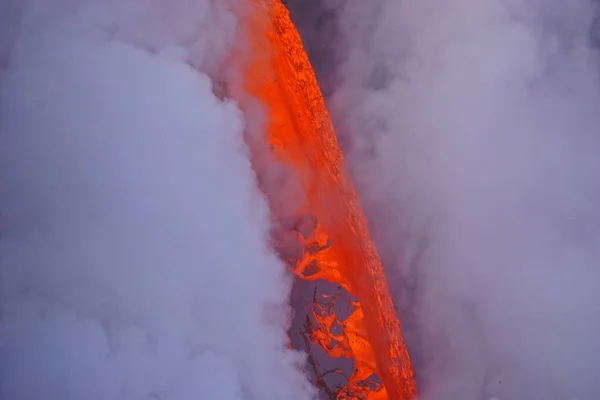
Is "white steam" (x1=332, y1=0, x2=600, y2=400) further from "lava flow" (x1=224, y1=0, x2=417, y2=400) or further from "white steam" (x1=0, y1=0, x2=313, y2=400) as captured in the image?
"white steam" (x1=0, y1=0, x2=313, y2=400)

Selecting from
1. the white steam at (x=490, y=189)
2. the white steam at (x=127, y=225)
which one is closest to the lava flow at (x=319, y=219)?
the white steam at (x=127, y=225)

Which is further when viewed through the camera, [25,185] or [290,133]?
[290,133]

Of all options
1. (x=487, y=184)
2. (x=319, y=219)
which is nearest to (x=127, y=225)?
(x=319, y=219)

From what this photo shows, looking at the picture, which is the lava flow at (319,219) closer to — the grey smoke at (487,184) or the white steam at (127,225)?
the white steam at (127,225)

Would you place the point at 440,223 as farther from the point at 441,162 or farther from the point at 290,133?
the point at 290,133

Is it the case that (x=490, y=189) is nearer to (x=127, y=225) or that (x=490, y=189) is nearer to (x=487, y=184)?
(x=487, y=184)

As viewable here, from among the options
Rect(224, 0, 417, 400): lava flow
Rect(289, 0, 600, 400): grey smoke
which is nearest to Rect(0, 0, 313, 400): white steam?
Rect(224, 0, 417, 400): lava flow

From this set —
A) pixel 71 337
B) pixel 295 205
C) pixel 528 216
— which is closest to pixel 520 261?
pixel 528 216
